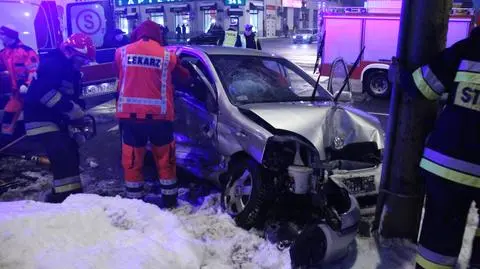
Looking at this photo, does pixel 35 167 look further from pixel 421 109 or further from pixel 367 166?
pixel 421 109

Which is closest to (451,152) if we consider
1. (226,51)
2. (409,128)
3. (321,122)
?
(409,128)

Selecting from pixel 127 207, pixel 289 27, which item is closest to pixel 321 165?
pixel 127 207

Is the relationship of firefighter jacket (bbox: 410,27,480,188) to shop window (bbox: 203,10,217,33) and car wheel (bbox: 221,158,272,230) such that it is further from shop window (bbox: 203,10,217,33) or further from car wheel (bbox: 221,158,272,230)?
shop window (bbox: 203,10,217,33)

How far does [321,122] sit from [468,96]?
1.51 metres

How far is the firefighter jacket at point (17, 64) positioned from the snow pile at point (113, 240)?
12.9ft

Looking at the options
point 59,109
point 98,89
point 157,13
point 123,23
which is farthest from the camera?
point 123,23

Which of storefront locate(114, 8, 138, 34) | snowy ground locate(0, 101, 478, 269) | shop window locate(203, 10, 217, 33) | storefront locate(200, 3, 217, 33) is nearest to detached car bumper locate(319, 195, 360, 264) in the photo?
snowy ground locate(0, 101, 478, 269)

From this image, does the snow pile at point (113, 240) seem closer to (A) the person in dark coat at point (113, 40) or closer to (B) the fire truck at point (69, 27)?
(B) the fire truck at point (69, 27)

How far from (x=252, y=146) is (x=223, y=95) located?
2.36ft

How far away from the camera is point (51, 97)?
13.1 ft

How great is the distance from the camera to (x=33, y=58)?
6.82 meters

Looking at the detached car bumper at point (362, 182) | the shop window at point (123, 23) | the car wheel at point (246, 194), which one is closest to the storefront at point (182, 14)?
the shop window at point (123, 23)

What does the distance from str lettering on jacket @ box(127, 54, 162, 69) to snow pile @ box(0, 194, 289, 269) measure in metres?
1.27

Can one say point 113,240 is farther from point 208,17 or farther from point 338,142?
point 208,17
